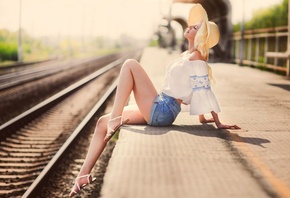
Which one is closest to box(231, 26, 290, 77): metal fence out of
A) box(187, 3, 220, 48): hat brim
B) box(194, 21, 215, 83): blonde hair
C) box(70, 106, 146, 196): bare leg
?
box(187, 3, 220, 48): hat brim

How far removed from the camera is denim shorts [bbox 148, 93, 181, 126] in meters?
4.97

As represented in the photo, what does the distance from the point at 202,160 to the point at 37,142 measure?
214 inches

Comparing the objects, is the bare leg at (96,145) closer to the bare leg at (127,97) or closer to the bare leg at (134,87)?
the bare leg at (127,97)

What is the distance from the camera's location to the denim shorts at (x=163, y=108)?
4.97m

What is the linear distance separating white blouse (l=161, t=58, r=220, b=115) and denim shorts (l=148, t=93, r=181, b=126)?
2.8 inches

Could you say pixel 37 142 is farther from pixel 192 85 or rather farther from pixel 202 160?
pixel 202 160

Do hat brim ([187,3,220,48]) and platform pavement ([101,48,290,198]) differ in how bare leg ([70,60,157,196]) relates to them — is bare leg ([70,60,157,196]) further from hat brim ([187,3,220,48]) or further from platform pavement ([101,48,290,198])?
hat brim ([187,3,220,48])

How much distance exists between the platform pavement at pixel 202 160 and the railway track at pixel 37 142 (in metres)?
1.90

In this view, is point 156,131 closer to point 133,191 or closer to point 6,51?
point 133,191

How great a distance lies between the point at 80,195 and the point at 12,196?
2.88 ft

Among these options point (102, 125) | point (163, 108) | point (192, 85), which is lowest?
point (102, 125)

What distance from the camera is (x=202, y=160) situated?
Answer: 13.5 feet

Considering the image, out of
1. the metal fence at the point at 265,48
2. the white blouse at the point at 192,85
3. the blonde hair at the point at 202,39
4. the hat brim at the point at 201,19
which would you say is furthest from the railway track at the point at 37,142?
the metal fence at the point at 265,48

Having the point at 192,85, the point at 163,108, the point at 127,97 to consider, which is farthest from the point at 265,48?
the point at 127,97
